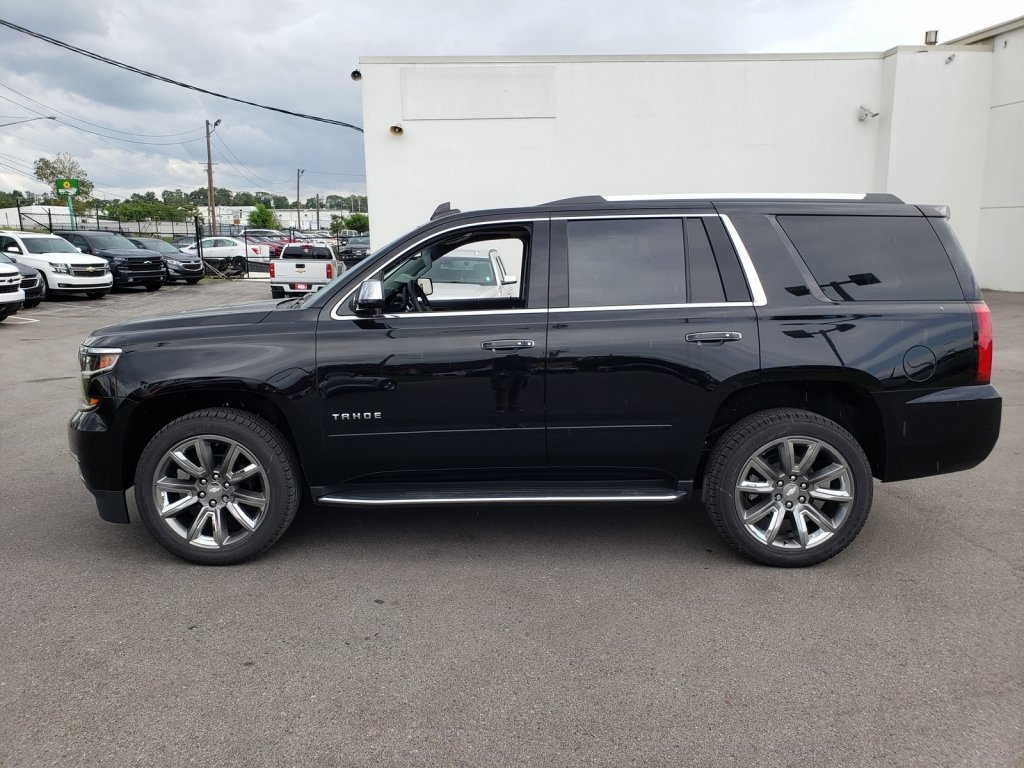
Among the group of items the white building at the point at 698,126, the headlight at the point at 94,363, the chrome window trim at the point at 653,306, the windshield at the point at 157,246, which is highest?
the white building at the point at 698,126

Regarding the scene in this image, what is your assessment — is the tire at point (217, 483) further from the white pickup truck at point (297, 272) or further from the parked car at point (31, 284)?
the white pickup truck at point (297, 272)

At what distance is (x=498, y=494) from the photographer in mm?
3988

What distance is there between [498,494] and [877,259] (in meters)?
2.34

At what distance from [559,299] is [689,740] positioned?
2.17 metres

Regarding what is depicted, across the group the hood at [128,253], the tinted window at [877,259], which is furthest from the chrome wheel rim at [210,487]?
the hood at [128,253]

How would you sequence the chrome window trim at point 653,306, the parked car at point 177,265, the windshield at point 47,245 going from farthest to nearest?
the parked car at point 177,265, the windshield at point 47,245, the chrome window trim at point 653,306

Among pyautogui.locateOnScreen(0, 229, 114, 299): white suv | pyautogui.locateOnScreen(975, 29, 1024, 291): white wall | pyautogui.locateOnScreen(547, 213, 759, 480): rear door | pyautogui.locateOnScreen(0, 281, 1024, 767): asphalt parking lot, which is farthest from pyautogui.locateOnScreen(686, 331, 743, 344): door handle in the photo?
pyautogui.locateOnScreen(0, 229, 114, 299): white suv

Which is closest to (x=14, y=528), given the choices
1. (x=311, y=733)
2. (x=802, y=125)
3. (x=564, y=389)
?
(x=311, y=733)

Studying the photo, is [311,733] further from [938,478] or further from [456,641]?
[938,478]

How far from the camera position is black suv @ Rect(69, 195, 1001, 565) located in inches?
152

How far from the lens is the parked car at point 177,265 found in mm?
25797

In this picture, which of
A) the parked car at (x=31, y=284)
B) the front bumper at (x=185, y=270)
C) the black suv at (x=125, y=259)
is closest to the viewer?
the parked car at (x=31, y=284)

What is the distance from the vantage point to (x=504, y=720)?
8.92 ft

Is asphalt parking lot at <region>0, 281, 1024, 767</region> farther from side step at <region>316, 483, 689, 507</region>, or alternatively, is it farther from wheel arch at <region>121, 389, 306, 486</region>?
wheel arch at <region>121, 389, 306, 486</region>
